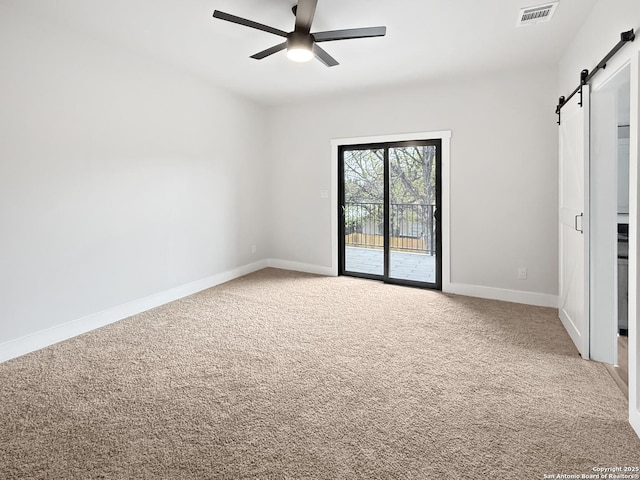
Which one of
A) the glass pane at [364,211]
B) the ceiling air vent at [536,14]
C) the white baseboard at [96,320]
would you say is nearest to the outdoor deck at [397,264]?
the glass pane at [364,211]

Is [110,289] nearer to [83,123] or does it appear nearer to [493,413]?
[83,123]

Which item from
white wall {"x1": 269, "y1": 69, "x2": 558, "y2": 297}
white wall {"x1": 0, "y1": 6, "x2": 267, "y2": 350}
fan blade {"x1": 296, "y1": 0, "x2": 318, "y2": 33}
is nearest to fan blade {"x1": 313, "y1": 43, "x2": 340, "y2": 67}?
fan blade {"x1": 296, "y1": 0, "x2": 318, "y2": 33}

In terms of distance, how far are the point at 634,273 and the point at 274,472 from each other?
216cm

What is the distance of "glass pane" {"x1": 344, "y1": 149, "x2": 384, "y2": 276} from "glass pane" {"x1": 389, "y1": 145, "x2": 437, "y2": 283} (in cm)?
20

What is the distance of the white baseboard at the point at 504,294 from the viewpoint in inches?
163

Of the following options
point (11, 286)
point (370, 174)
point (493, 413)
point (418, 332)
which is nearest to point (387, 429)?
point (493, 413)

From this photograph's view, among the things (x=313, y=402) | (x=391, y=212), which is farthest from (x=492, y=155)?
(x=313, y=402)

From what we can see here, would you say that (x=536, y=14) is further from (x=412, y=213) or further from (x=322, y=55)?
(x=412, y=213)

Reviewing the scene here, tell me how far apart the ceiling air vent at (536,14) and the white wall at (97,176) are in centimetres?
352

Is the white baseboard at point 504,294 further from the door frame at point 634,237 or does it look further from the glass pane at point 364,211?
the door frame at point 634,237

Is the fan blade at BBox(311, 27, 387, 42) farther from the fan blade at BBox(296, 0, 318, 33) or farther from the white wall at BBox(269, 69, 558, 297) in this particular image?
the white wall at BBox(269, 69, 558, 297)

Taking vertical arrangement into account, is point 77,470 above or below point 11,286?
below

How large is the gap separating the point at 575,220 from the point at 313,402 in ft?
8.25

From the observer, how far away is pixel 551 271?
13.5ft
